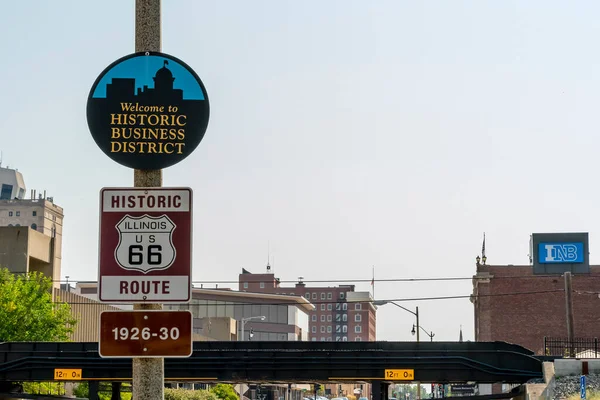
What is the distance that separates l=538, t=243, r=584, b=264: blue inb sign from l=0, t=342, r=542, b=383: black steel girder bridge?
160ft

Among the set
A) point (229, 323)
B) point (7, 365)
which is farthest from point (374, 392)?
point (229, 323)

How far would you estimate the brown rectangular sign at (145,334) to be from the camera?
7.31 meters

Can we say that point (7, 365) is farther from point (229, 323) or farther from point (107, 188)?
point (229, 323)

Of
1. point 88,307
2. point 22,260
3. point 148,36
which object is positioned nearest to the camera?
point 148,36

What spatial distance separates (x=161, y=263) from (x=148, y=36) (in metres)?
1.86

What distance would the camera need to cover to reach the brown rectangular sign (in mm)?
7309

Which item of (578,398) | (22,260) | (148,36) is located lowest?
(578,398)

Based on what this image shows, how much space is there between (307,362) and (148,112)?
3720cm

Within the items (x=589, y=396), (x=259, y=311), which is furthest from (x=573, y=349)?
(x=259, y=311)

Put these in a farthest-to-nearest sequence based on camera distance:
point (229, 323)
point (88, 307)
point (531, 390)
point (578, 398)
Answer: point (229, 323), point (88, 307), point (531, 390), point (578, 398)

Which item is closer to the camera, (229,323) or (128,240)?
(128,240)

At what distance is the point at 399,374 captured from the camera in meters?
43.8

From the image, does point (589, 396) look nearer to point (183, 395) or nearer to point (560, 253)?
point (183, 395)

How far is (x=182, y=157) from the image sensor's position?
769 cm
